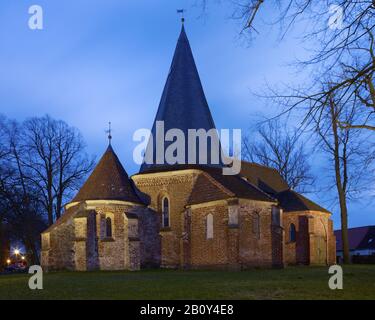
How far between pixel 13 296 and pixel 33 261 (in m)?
36.8

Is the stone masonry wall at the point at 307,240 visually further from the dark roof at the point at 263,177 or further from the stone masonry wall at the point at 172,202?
the stone masonry wall at the point at 172,202

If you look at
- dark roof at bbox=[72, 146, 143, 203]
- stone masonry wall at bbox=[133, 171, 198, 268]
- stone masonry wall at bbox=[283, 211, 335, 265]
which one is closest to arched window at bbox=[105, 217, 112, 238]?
dark roof at bbox=[72, 146, 143, 203]

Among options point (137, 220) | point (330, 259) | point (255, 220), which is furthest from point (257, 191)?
point (330, 259)

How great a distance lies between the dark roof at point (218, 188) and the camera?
32500 millimetres

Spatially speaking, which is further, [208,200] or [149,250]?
[149,250]

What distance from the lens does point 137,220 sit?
34.0 m

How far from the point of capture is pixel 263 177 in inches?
1781

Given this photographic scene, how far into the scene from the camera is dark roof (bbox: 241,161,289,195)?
43.4 metres

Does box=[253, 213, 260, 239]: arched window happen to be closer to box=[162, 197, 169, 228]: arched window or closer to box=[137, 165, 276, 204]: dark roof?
box=[137, 165, 276, 204]: dark roof

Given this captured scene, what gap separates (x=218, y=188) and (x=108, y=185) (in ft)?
23.2

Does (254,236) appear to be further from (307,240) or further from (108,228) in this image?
(307,240)
